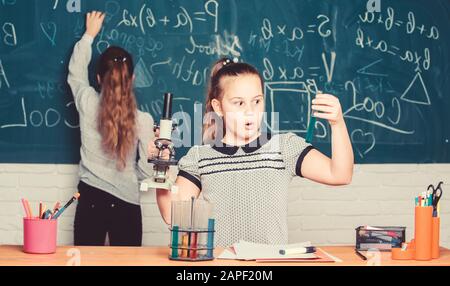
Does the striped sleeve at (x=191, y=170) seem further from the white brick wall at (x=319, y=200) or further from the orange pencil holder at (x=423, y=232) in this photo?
the white brick wall at (x=319, y=200)

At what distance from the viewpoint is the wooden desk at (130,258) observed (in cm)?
205

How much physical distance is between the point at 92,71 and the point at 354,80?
126 centimetres

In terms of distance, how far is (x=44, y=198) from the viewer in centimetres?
407

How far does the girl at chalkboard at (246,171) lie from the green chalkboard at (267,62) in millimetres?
1528

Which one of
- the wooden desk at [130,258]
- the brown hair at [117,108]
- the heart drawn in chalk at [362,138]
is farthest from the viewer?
the heart drawn in chalk at [362,138]

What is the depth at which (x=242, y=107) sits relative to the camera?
2.54 meters

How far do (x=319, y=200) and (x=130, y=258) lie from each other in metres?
2.19

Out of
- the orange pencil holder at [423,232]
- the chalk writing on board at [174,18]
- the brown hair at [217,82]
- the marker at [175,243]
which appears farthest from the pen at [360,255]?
the chalk writing on board at [174,18]

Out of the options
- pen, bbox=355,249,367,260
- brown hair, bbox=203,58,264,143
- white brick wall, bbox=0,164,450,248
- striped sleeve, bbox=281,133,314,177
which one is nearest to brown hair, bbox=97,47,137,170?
white brick wall, bbox=0,164,450,248

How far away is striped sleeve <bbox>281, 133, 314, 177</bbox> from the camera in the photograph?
8.14 feet
